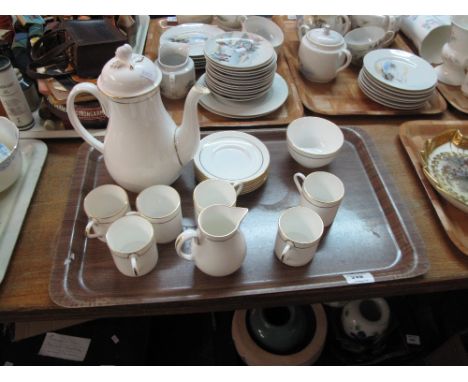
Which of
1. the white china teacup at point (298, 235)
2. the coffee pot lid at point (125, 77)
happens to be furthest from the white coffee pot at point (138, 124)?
the white china teacup at point (298, 235)

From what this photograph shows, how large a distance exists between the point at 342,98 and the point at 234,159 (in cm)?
43

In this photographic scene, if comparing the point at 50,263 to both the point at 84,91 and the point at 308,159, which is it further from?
the point at 308,159

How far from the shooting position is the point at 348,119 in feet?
3.33

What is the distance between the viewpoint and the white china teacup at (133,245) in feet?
2.04

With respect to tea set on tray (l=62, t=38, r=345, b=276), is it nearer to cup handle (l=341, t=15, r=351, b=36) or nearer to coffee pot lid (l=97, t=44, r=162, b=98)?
coffee pot lid (l=97, t=44, r=162, b=98)

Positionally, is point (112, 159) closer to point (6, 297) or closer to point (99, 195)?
point (99, 195)

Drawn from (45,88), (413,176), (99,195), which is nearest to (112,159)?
(99,195)

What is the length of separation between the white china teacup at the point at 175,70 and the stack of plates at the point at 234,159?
23 cm

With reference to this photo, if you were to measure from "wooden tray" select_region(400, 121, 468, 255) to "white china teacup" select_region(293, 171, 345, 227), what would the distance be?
0.22 meters

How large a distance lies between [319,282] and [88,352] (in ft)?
2.11

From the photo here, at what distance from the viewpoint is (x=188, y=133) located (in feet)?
2.30

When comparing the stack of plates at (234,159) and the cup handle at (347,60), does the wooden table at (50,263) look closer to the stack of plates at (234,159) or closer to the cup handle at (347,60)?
the stack of plates at (234,159)

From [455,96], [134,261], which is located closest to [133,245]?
[134,261]

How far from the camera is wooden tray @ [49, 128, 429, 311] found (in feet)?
2.14
